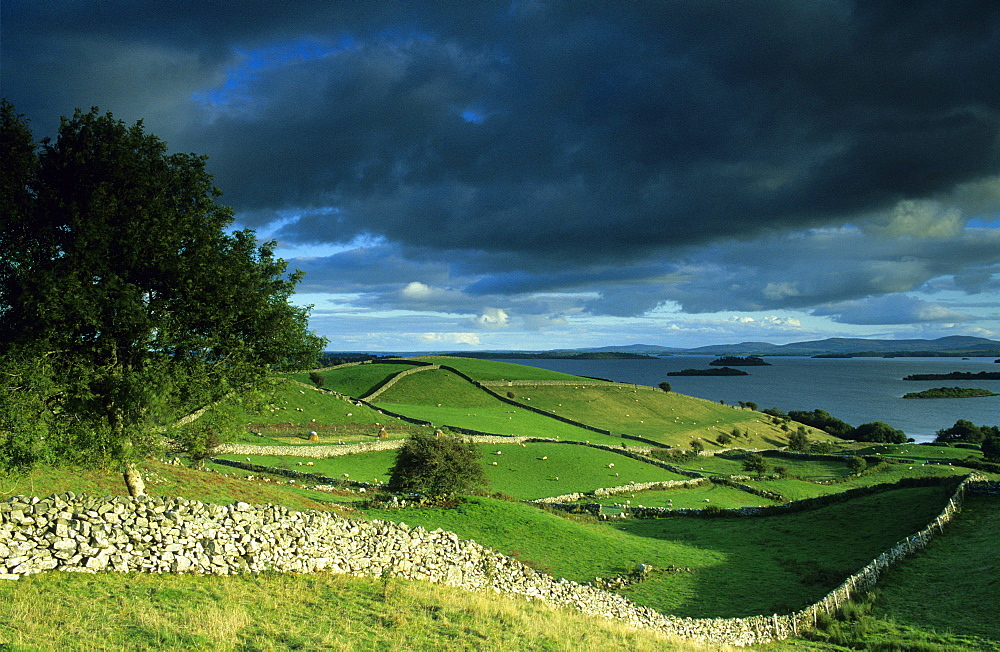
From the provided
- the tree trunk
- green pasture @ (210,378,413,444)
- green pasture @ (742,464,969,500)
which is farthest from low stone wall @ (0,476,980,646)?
green pasture @ (742,464,969,500)

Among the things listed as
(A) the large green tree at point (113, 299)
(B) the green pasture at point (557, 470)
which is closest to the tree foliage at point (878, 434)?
(B) the green pasture at point (557, 470)

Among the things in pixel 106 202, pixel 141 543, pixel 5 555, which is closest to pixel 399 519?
pixel 141 543

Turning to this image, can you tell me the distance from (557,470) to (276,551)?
121 ft

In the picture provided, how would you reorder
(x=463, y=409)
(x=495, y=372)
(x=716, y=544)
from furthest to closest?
(x=495, y=372) < (x=463, y=409) < (x=716, y=544)

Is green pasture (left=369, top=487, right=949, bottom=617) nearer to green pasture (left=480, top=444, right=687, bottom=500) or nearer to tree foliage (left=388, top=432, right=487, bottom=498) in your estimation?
tree foliage (left=388, top=432, right=487, bottom=498)

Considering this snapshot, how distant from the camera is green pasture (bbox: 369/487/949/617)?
22.8m

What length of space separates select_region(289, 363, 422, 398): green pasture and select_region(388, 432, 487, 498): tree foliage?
62.6m

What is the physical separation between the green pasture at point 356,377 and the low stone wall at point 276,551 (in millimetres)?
75874

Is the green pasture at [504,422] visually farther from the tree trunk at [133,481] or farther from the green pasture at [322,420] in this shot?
the tree trunk at [133,481]

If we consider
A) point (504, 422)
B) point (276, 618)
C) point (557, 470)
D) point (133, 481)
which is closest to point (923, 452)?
point (504, 422)

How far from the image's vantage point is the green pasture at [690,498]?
4156cm

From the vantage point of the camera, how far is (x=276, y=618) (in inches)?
517

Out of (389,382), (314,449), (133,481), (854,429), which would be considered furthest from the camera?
(854,429)

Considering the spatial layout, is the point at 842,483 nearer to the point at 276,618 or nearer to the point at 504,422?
the point at 504,422
